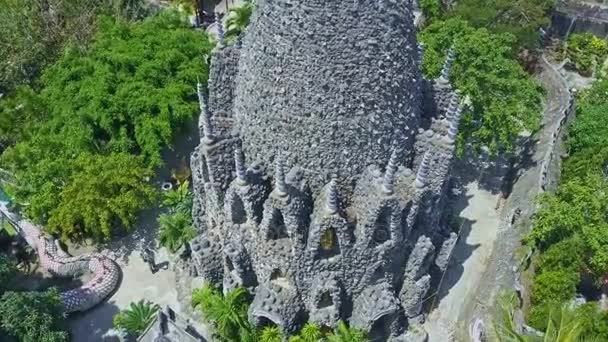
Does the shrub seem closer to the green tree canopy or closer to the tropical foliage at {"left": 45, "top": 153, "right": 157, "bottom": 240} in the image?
the green tree canopy

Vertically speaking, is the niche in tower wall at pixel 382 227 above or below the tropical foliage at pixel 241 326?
above

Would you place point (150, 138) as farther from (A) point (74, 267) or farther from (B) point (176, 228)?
(A) point (74, 267)

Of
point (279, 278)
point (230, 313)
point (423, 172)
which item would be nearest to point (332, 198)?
point (423, 172)

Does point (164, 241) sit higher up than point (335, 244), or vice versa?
point (335, 244)

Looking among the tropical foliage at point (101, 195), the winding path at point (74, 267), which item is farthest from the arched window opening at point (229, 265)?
the winding path at point (74, 267)

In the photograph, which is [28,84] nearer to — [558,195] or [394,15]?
[394,15]

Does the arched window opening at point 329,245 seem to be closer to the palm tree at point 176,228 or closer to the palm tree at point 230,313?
the palm tree at point 230,313

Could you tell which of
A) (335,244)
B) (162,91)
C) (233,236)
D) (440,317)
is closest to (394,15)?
(335,244)
